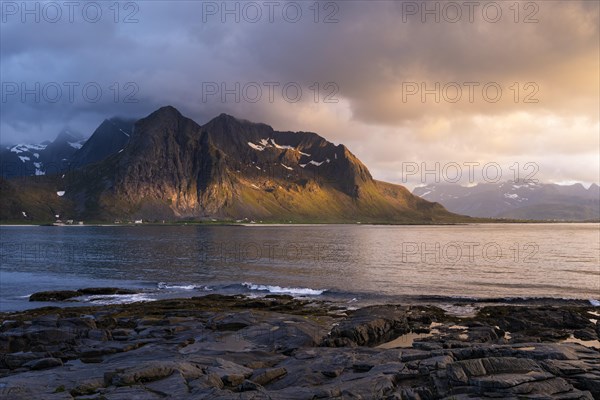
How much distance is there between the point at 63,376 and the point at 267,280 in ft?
177

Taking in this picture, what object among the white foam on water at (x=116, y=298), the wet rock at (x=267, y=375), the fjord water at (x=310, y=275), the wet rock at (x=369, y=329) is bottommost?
the white foam on water at (x=116, y=298)

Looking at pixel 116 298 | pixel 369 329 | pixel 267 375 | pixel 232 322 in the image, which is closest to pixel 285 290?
pixel 116 298

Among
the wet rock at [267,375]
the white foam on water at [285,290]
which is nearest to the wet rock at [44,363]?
the wet rock at [267,375]

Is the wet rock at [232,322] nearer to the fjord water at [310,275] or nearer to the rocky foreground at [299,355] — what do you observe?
the rocky foreground at [299,355]

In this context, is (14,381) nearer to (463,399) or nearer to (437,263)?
(463,399)

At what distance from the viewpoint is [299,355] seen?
28.5 metres

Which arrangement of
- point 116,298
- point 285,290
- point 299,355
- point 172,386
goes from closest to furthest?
point 172,386
point 299,355
point 116,298
point 285,290

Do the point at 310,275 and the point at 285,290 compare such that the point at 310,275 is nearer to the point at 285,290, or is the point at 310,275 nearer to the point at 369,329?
the point at 285,290

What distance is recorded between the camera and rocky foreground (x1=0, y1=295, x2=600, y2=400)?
20.5 m

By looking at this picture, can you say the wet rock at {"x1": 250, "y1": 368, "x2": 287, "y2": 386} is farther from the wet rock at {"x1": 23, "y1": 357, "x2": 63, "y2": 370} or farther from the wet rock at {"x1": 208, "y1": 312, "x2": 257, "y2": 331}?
the wet rock at {"x1": 208, "y1": 312, "x2": 257, "y2": 331}

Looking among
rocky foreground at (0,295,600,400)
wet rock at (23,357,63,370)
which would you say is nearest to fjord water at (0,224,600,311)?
rocky foreground at (0,295,600,400)

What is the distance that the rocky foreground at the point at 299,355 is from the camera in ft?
67.3

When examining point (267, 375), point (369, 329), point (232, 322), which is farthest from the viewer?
point (232, 322)

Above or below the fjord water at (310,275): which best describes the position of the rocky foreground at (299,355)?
above
